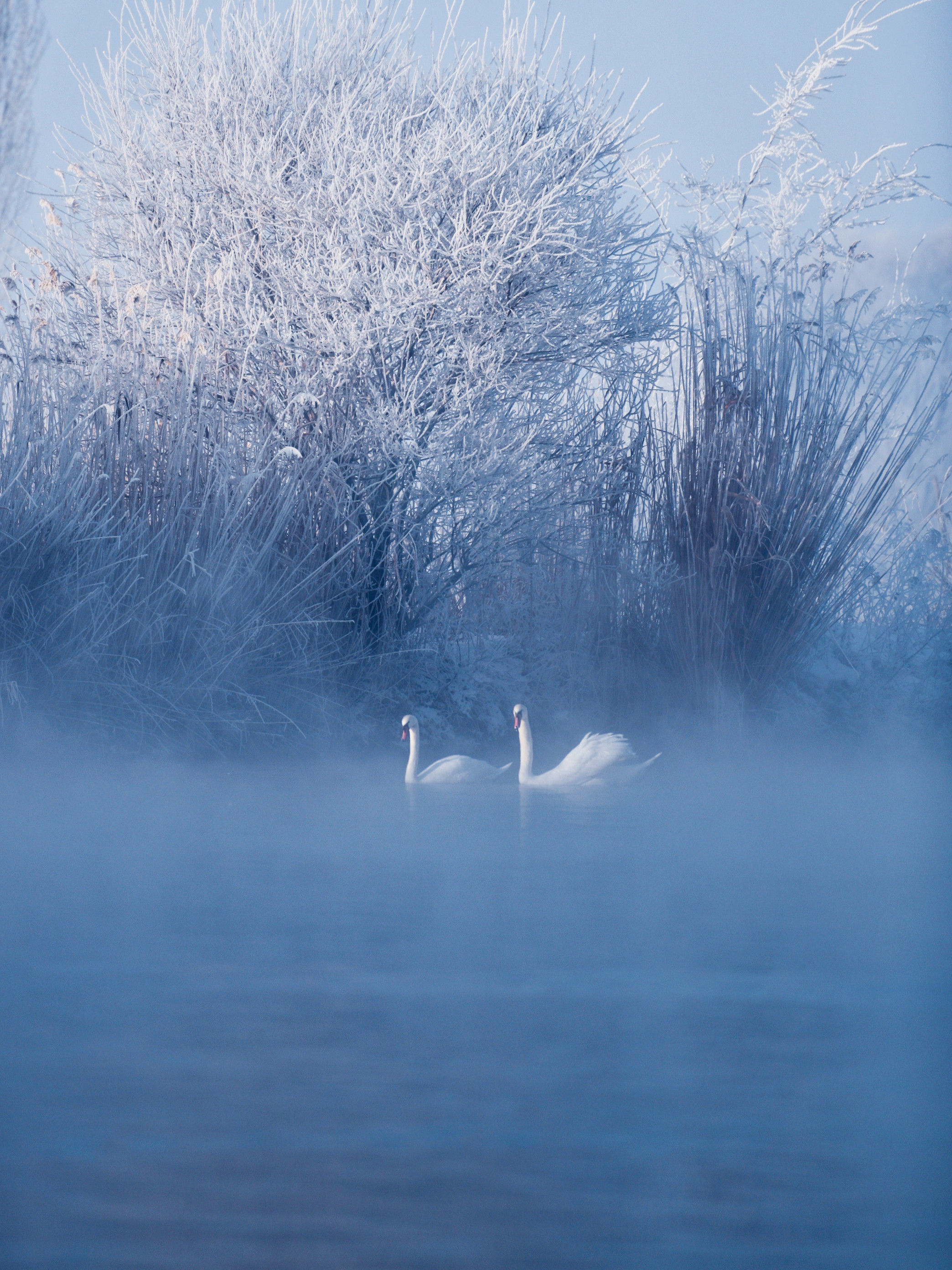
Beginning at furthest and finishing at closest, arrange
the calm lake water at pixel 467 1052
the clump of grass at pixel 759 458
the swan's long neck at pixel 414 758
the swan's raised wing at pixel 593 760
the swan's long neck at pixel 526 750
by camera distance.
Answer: the clump of grass at pixel 759 458 < the swan's long neck at pixel 526 750 < the swan's long neck at pixel 414 758 < the swan's raised wing at pixel 593 760 < the calm lake water at pixel 467 1052

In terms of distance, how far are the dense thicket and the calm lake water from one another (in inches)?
94.8

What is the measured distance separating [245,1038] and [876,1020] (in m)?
1.35

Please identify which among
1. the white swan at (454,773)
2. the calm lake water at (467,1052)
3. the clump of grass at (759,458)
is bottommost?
the calm lake water at (467,1052)

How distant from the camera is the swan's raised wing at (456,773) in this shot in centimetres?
712

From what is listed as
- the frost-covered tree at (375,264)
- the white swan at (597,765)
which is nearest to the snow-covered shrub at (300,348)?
the frost-covered tree at (375,264)

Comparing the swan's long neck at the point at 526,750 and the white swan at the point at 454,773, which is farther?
the swan's long neck at the point at 526,750

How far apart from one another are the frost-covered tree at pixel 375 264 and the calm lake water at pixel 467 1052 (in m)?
4.19

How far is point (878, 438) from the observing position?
28.3ft

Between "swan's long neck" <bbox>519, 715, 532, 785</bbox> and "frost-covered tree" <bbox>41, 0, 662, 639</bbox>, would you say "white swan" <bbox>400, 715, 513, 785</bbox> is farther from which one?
"frost-covered tree" <bbox>41, 0, 662, 639</bbox>

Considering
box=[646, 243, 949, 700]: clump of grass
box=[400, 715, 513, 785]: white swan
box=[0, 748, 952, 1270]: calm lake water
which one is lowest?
box=[0, 748, 952, 1270]: calm lake water

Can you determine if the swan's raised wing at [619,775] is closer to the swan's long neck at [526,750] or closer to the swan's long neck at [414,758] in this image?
the swan's long neck at [526,750]

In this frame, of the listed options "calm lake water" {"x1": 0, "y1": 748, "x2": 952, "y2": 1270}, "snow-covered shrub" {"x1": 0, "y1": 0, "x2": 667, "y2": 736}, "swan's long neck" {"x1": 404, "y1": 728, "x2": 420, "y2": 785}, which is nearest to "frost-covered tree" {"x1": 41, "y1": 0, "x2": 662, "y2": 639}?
"snow-covered shrub" {"x1": 0, "y1": 0, "x2": 667, "y2": 736}

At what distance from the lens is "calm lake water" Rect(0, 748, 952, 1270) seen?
1977 millimetres

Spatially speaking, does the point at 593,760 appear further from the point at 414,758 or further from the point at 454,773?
the point at 414,758
